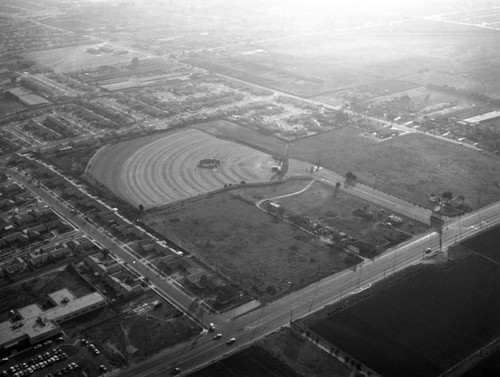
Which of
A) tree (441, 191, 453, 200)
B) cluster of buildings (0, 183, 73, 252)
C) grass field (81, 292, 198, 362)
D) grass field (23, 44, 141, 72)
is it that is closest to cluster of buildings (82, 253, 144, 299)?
grass field (81, 292, 198, 362)

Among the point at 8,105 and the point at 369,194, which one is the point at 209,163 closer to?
the point at 369,194

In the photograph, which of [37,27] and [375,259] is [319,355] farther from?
[37,27]

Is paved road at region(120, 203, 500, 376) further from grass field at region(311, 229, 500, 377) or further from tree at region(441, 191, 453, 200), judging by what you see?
tree at region(441, 191, 453, 200)

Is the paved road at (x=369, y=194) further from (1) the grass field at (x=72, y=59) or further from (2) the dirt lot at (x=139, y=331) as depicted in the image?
(1) the grass field at (x=72, y=59)

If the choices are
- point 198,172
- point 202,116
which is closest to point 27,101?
point 202,116

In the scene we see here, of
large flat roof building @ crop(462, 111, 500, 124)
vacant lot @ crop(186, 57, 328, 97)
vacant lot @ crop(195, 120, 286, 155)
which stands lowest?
vacant lot @ crop(195, 120, 286, 155)

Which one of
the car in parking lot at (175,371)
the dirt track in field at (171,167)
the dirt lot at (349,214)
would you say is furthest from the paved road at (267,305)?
the dirt track in field at (171,167)
